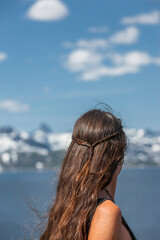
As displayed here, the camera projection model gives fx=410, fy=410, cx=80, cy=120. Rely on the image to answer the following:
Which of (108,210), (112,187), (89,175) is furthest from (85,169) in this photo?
(108,210)

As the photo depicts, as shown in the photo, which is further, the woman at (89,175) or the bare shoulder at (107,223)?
the woman at (89,175)

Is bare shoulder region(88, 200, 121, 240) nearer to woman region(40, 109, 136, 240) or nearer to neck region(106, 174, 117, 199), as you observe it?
woman region(40, 109, 136, 240)

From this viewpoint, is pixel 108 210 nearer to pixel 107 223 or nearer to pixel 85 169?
pixel 107 223

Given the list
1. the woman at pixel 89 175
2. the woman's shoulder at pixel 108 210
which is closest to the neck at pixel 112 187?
the woman at pixel 89 175

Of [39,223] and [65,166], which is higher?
[65,166]

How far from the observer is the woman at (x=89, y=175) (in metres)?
2.42

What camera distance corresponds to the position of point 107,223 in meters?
2.25

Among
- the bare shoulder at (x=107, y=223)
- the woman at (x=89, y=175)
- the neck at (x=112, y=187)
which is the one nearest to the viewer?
the bare shoulder at (x=107, y=223)

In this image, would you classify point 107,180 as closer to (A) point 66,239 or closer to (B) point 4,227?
(A) point 66,239

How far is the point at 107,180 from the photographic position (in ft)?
8.21

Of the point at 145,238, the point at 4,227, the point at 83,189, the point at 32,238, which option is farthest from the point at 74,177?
the point at 145,238

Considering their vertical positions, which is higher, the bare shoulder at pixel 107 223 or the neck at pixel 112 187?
the neck at pixel 112 187

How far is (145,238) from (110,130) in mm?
44786

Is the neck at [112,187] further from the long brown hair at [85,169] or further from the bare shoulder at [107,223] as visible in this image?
the bare shoulder at [107,223]
